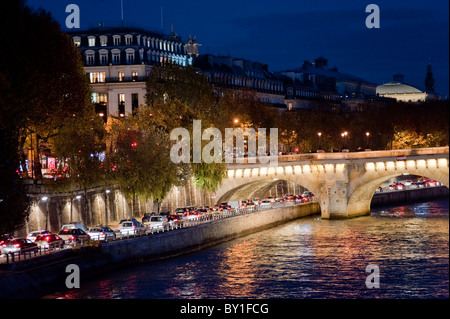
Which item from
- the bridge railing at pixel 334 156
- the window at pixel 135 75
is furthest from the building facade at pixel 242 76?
the bridge railing at pixel 334 156

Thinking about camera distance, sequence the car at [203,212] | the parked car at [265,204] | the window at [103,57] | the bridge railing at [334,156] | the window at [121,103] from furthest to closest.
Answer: the window at [103,57] < the window at [121,103] < the parked car at [265,204] < the bridge railing at [334,156] < the car at [203,212]

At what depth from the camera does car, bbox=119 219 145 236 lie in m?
67.2

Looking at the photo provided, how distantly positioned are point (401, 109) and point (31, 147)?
245 feet

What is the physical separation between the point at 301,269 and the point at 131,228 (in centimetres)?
1526

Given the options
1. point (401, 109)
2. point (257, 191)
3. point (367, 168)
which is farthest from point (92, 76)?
point (401, 109)

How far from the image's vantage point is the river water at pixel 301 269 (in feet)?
172

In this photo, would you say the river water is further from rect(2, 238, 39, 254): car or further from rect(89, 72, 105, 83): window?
rect(89, 72, 105, 83): window

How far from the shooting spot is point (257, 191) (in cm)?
11431

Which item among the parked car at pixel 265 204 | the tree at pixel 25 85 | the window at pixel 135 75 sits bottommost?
the parked car at pixel 265 204

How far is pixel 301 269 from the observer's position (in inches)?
2373

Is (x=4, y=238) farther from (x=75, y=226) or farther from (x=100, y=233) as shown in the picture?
(x=75, y=226)

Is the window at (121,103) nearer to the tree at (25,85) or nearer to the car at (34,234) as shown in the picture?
the tree at (25,85)

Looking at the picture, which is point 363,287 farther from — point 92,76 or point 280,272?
point 92,76

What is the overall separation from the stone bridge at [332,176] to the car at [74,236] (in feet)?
113
